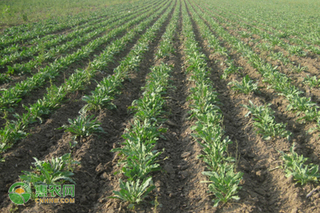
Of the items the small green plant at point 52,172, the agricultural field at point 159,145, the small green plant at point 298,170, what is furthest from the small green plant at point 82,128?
the small green plant at point 298,170

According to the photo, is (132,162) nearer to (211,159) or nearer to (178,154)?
(178,154)

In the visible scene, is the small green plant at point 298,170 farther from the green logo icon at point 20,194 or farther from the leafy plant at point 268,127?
the green logo icon at point 20,194

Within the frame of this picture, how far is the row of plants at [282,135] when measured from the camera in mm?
3359

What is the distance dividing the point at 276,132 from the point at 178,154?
7.19 ft

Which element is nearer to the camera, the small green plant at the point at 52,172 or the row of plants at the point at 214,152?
the row of plants at the point at 214,152

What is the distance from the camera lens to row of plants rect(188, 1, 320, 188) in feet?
11.0

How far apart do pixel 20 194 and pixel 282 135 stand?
16.4 ft

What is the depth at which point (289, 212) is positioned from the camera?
10.2ft

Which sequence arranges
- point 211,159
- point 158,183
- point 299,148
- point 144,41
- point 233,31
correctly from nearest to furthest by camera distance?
point 158,183 → point 211,159 → point 299,148 → point 144,41 → point 233,31

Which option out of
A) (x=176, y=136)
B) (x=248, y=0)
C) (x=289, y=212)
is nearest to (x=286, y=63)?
(x=176, y=136)

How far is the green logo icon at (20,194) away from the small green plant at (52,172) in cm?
10

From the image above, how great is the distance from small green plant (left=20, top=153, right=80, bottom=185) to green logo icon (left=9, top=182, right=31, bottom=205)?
10 cm

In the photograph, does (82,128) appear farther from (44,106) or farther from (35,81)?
(35,81)

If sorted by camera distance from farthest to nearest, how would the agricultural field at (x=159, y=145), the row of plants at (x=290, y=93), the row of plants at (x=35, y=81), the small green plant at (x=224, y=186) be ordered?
the row of plants at (x=35, y=81), the row of plants at (x=290, y=93), the agricultural field at (x=159, y=145), the small green plant at (x=224, y=186)
